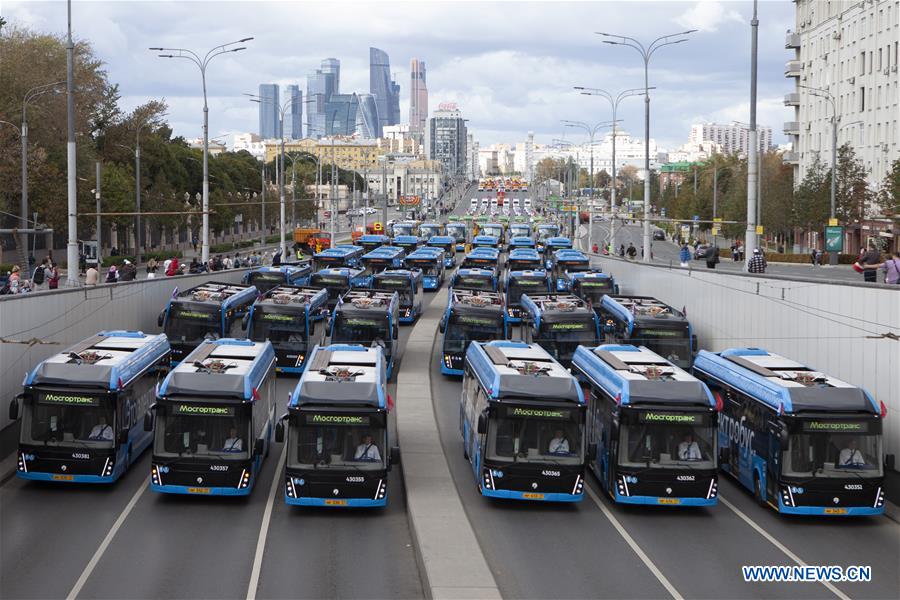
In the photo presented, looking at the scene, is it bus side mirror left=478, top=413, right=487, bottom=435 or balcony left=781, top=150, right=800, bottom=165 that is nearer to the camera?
bus side mirror left=478, top=413, right=487, bottom=435

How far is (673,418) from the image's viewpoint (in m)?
20.2

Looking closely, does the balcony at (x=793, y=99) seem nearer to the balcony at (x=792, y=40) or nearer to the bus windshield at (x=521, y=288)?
the balcony at (x=792, y=40)

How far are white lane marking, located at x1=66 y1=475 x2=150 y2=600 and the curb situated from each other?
4731 millimetres

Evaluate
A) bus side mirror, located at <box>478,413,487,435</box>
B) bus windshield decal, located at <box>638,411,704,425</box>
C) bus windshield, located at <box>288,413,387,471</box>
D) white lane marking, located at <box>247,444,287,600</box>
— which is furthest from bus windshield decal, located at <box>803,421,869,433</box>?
white lane marking, located at <box>247,444,287,600</box>

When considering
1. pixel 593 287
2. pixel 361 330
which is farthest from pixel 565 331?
pixel 593 287

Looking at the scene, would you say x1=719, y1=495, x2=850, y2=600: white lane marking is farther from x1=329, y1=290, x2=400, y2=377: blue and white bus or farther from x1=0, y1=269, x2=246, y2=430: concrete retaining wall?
x1=0, y1=269, x2=246, y2=430: concrete retaining wall

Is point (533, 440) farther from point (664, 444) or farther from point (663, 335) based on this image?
point (663, 335)

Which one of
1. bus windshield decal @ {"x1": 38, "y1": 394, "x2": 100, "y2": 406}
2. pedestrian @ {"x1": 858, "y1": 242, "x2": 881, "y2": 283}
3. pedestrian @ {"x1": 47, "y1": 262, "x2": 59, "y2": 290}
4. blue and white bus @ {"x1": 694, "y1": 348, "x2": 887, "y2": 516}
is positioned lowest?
blue and white bus @ {"x1": 694, "y1": 348, "x2": 887, "y2": 516}

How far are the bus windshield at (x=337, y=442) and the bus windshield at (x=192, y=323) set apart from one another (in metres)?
14.6

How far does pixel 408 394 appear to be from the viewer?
1262 inches

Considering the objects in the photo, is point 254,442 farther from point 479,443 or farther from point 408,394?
→ point 408,394

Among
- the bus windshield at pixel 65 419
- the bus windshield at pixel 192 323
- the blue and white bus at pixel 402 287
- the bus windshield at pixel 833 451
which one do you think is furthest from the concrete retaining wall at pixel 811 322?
the bus windshield at pixel 192 323

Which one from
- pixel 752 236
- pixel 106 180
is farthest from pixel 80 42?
pixel 752 236

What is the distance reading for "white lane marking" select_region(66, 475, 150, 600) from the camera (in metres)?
15.9
